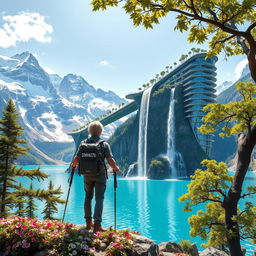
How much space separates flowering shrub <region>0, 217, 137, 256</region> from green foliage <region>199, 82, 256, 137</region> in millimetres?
5774

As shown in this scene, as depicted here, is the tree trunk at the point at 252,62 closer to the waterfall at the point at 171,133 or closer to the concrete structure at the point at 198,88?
the waterfall at the point at 171,133

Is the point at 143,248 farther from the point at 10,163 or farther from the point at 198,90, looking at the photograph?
the point at 198,90

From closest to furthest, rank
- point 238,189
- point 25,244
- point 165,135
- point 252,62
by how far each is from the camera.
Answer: point 25,244
point 252,62
point 238,189
point 165,135

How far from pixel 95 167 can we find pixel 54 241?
78.3 inches

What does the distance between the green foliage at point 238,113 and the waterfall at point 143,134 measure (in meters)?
103

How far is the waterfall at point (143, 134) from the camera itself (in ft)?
378

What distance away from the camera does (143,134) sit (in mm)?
128500

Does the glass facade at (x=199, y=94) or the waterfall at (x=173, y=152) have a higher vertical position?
the glass facade at (x=199, y=94)

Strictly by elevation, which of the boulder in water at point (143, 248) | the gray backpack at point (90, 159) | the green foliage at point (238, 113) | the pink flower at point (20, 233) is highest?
the green foliage at point (238, 113)

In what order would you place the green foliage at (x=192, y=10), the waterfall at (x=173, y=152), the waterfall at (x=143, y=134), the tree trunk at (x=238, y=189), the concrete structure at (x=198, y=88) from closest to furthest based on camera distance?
the green foliage at (x=192, y=10)
the tree trunk at (x=238, y=189)
the waterfall at (x=173, y=152)
the concrete structure at (x=198, y=88)
the waterfall at (x=143, y=134)

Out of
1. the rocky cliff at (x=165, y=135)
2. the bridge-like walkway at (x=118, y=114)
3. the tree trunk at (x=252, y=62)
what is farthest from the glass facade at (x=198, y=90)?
the tree trunk at (x=252, y=62)

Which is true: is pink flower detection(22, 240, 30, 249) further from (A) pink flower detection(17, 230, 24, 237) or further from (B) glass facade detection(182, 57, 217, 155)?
(B) glass facade detection(182, 57, 217, 155)

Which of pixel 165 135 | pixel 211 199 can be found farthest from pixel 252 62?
pixel 165 135

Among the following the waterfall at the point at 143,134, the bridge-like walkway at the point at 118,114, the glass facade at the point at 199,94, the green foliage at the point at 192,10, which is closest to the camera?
the green foliage at the point at 192,10
